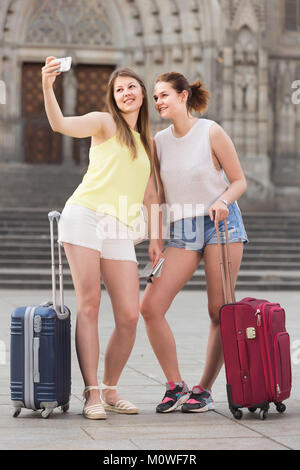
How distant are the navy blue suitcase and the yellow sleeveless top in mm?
635

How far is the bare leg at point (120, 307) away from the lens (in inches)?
216

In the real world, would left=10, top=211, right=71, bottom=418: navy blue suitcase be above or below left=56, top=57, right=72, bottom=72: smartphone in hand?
below

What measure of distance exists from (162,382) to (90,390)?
4.84 feet

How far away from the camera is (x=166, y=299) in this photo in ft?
18.5

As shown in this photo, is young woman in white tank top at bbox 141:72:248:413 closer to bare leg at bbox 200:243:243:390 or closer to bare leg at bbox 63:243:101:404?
bare leg at bbox 200:243:243:390

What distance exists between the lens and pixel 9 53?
2316 cm

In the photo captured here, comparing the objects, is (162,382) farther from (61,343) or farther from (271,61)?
(271,61)

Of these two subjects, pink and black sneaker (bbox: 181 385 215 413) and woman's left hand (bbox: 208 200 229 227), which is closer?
woman's left hand (bbox: 208 200 229 227)

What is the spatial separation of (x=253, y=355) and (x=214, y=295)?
49 cm

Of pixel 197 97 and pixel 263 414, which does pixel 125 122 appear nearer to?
pixel 197 97

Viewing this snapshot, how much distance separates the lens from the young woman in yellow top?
5402 mm

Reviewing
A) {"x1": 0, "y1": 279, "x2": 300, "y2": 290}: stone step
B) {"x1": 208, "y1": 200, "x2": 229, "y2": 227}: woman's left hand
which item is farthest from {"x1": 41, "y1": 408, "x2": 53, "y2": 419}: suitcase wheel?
{"x1": 0, "y1": 279, "x2": 300, "y2": 290}: stone step

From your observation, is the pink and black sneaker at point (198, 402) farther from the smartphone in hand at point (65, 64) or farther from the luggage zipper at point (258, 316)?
the smartphone in hand at point (65, 64)

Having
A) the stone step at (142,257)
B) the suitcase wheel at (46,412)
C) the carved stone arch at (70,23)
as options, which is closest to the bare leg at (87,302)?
the suitcase wheel at (46,412)
